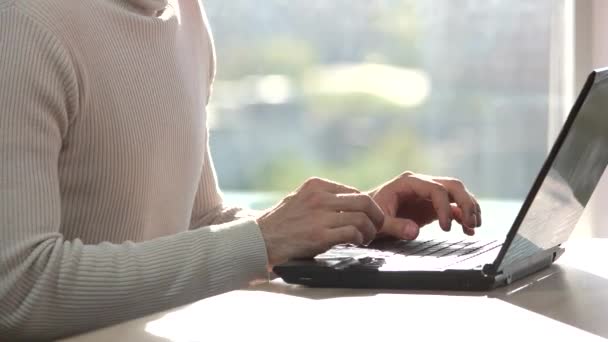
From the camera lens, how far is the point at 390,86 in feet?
9.12

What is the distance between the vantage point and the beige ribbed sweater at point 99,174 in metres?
1.08

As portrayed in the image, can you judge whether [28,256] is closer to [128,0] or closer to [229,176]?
[128,0]

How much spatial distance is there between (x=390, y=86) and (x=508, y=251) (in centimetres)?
169

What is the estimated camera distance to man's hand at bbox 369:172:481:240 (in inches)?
54.9

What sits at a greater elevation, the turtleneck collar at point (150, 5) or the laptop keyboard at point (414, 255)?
the turtleneck collar at point (150, 5)

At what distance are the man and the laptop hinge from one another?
13cm

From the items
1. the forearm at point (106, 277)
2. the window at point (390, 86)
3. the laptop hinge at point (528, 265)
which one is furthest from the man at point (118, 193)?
the window at point (390, 86)

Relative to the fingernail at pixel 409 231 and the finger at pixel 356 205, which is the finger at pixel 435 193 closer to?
the fingernail at pixel 409 231

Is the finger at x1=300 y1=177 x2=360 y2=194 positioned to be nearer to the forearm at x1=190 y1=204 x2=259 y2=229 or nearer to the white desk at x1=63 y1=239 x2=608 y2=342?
the white desk at x1=63 y1=239 x2=608 y2=342

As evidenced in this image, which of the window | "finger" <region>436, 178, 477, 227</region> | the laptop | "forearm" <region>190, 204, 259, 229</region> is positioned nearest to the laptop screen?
the laptop

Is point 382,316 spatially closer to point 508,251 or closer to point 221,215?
point 508,251

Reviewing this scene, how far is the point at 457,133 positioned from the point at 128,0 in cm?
149

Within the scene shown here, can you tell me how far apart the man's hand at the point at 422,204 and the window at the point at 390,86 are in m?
1.27

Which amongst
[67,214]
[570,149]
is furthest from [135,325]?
[570,149]
